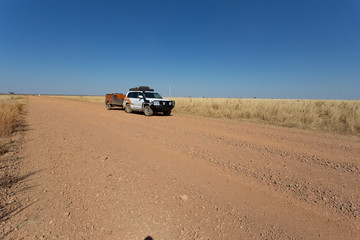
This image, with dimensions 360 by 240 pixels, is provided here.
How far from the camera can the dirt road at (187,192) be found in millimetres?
2256

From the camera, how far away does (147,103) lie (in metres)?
13.5

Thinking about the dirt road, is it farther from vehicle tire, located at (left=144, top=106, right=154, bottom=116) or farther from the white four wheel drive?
the white four wheel drive

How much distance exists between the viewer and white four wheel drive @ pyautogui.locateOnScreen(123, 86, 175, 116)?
1321 centimetres

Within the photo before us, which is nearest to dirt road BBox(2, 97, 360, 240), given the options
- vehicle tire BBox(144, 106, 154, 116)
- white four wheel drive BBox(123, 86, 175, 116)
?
vehicle tire BBox(144, 106, 154, 116)

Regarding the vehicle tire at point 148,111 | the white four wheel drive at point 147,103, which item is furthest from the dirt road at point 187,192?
the white four wheel drive at point 147,103

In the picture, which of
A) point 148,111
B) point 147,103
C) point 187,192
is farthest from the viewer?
point 147,103

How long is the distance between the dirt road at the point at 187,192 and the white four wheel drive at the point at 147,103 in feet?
25.8

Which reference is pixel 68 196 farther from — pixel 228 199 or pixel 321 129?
pixel 321 129

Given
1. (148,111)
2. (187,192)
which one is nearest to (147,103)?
(148,111)

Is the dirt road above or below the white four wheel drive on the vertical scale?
below

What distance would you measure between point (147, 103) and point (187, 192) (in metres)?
11.0

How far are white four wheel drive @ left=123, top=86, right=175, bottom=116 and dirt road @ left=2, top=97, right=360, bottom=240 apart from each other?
7.86 m

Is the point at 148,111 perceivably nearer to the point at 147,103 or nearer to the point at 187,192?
the point at 147,103

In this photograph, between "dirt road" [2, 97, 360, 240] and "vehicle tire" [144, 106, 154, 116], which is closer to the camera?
"dirt road" [2, 97, 360, 240]
